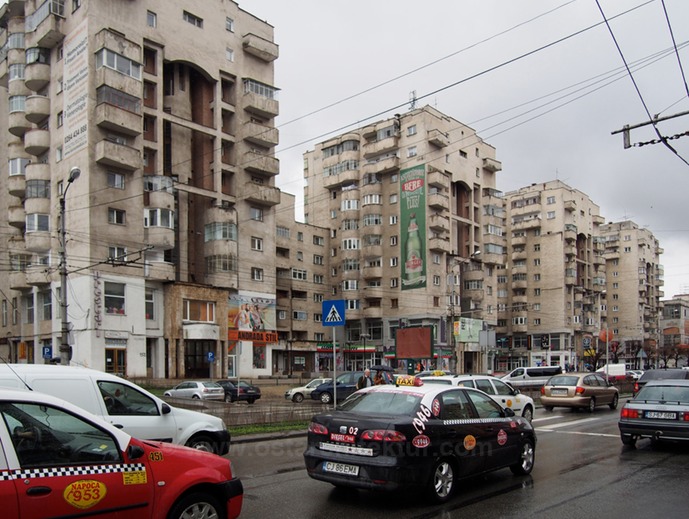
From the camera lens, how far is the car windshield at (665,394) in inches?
481

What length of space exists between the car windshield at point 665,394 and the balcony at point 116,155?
39.5 metres

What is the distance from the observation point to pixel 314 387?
106 ft

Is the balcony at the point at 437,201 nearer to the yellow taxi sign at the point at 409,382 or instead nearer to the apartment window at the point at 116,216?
the apartment window at the point at 116,216

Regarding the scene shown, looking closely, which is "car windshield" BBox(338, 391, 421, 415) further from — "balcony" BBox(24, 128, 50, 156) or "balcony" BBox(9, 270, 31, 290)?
"balcony" BBox(9, 270, 31, 290)

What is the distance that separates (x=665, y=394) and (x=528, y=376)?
35541 mm

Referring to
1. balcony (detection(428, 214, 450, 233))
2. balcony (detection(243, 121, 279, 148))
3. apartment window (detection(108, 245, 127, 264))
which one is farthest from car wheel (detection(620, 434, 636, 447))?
balcony (detection(428, 214, 450, 233))

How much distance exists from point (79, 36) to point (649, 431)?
→ 46045 mm

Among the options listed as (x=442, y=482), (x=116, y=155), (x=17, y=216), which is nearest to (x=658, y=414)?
(x=442, y=482)

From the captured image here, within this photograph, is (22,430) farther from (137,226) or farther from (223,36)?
(223,36)

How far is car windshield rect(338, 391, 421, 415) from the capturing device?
7.96 meters

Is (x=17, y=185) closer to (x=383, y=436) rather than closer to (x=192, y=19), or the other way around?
(x=192, y=19)

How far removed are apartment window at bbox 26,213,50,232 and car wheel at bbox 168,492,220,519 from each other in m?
46.1

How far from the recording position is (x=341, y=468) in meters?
7.69

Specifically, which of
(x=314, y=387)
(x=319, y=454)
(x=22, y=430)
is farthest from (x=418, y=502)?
(x=314, y=387)
